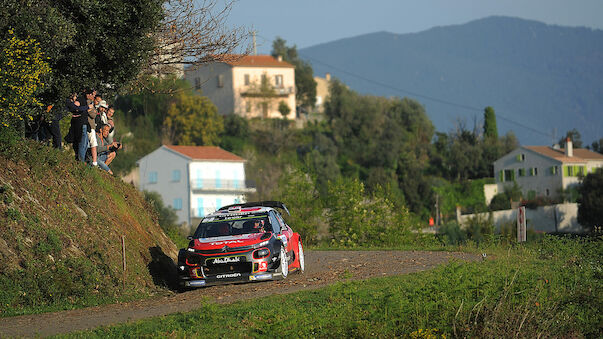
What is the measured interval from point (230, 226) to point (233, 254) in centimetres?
163

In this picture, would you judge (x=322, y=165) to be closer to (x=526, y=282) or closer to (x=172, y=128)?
(x=172, y=128)

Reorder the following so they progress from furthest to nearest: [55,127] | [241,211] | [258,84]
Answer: [258,84] < [55,127] < [241,211]


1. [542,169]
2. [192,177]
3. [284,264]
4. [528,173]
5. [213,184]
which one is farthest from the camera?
[528,173]

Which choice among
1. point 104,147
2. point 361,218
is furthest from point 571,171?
point 104,147

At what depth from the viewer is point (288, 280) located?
67.5ft

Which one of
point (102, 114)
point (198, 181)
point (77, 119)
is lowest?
point (77, 119)

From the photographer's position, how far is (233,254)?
19594 mm

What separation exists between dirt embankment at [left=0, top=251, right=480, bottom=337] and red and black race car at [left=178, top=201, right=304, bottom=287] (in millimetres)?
Answer: 285

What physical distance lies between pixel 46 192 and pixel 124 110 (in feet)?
254

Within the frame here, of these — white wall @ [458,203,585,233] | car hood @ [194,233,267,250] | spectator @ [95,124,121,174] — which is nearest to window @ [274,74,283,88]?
white wall @ [458,203,585,233]

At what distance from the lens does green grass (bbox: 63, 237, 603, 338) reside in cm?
1356

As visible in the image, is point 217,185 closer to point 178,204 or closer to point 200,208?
point 200,208

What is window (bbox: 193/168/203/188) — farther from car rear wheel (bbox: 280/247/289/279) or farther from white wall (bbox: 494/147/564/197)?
car rear wheel (bbox: 280/247/289/279)

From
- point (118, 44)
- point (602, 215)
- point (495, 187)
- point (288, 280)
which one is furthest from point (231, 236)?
point (495, 187)
